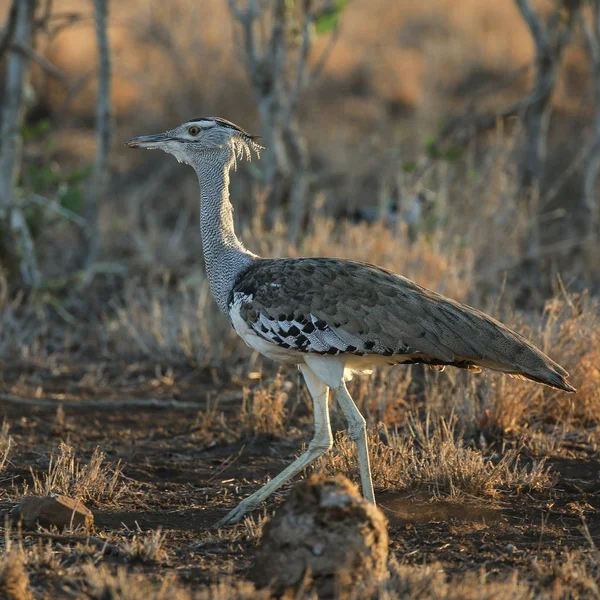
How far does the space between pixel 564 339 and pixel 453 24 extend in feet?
47.6

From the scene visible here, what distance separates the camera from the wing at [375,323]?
3.96 meters

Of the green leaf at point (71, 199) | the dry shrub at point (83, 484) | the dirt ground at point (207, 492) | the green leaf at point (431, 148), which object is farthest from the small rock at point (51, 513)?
the green leaf at point (431, 148)

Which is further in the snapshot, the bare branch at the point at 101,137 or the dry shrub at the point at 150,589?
the bare branch at the point at 101,137

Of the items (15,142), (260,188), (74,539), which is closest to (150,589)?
(74,539)

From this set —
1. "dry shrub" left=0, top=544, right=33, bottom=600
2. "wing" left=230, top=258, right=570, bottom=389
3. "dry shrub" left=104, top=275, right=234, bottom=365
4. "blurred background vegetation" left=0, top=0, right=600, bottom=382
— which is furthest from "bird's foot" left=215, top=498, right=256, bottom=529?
"dry shrub" left=104, top=275, right=234, bottom=365

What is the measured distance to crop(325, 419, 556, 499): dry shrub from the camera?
13.9 ft

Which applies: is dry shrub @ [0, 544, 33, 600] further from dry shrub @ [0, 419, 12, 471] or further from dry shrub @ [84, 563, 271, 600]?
dry shrub @ [0, 419, 12, 471]

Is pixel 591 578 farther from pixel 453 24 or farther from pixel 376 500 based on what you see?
pixel 453 24

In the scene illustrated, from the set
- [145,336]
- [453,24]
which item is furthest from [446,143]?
[453,24]

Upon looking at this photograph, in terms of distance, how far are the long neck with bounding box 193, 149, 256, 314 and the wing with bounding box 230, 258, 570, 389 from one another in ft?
0.82

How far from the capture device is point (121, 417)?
5.71 meters

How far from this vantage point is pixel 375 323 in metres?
4.01

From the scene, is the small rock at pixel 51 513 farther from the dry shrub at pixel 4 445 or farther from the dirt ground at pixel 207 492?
the dry shrub at pixel 4 445

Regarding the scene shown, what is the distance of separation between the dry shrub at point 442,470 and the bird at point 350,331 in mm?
291
